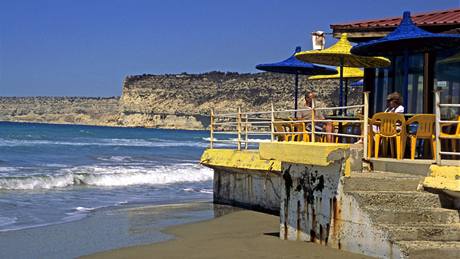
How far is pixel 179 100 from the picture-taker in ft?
522

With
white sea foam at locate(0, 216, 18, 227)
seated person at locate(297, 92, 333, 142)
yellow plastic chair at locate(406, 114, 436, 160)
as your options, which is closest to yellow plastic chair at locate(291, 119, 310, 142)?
seated person at locate(297, 92, 333, 142)

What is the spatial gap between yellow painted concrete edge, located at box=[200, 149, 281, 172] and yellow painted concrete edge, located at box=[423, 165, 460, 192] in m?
4.42

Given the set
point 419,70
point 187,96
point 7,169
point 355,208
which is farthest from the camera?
point 187,96

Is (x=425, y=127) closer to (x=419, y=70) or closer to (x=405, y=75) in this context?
(x=405, y=75)

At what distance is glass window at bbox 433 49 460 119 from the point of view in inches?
496

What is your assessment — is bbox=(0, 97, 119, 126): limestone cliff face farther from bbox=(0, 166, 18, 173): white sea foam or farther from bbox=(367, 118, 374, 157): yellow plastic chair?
bbox=(367, 118, 374, 157): yellow plastic chair

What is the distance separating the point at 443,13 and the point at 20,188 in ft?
45.1

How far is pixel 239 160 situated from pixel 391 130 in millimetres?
4226

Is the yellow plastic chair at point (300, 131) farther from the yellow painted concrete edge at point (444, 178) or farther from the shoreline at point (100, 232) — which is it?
the yellow painted concrete edge at point (444, 178)

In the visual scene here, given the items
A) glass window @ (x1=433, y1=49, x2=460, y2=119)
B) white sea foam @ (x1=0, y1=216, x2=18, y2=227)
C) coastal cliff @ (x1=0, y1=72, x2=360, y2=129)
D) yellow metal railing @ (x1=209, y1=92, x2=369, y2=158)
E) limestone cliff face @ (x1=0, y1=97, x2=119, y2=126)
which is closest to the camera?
yellow metal railing @ (x1=209, y1=92, x2=369, y2=158)

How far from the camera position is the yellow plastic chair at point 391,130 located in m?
10.4

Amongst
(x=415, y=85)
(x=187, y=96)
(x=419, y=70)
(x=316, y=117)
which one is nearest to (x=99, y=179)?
(x=316, y=117)

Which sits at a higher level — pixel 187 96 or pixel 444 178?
pixel 187 96

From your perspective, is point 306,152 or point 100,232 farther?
point 100,232
